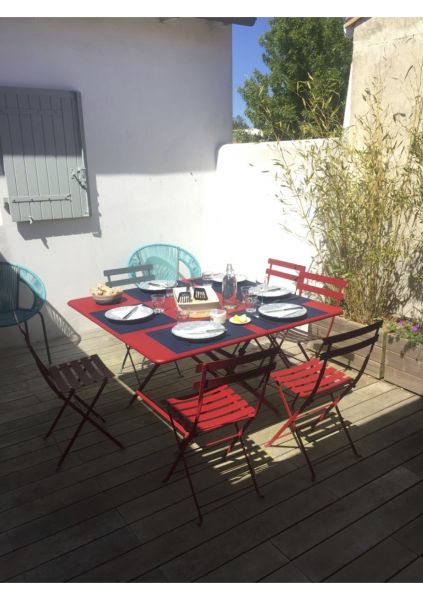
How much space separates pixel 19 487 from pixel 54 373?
0.75 metres

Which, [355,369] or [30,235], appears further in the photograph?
[30,235]

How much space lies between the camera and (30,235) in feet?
16.6

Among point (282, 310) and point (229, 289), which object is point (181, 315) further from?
point (282, 310)

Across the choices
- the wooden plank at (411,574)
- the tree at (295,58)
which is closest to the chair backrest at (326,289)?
the wooden plank at (411,574)

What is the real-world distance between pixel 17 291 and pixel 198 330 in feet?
8.80

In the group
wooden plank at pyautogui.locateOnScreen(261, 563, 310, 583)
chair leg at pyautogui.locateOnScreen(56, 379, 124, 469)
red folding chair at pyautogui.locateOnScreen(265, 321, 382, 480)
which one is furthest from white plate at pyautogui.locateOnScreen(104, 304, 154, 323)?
wooden plank at pyautogui.locateOnScreen(261, 563, 310, 583)

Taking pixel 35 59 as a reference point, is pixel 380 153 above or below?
below

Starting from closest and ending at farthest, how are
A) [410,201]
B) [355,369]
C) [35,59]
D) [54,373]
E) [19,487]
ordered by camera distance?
[19,487]
[54,373]
[410,201]
[355,369]
[35,59]

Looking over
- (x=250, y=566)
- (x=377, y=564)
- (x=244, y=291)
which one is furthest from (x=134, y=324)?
(x=377, y=564)

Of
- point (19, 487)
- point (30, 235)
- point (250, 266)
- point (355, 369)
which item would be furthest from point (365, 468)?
point (30, 235)

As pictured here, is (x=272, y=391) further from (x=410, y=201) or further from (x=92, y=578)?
(x=92, y=578)

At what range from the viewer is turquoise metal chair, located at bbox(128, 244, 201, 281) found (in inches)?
226

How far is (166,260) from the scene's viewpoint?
5910 millimetres

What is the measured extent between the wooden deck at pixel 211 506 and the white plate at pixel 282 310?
2.82ft
